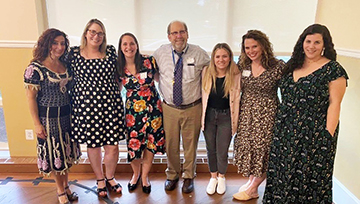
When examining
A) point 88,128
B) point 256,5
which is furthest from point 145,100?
point 256,5

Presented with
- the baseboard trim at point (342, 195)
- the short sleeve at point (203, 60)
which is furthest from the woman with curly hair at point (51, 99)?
the baseboard trim at point (342, 195)

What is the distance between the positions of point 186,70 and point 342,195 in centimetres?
173

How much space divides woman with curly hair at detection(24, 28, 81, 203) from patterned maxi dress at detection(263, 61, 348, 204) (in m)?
1.65

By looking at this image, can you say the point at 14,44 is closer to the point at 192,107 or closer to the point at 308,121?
the point at 192,107

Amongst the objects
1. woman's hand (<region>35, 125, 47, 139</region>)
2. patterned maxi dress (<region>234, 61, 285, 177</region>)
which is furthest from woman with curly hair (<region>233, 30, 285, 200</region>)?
woman's hand (<region>35, 125, 47, 139</region>)

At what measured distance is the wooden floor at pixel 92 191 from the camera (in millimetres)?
2400

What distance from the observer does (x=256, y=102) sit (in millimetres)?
2090

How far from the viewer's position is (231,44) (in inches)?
112

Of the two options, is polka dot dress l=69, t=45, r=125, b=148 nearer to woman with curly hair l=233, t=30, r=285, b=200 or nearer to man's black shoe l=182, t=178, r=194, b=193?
man's black shoe l=182, t=178, r=194, b=193

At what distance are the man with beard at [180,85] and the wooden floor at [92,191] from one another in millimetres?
415

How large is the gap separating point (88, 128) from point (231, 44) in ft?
5.51

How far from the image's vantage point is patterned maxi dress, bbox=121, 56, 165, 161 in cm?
225

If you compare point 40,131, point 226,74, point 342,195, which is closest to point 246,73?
point 226,74

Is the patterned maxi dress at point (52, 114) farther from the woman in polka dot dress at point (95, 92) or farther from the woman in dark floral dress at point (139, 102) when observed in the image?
the woman in dark floral dress at point (139, 102)
